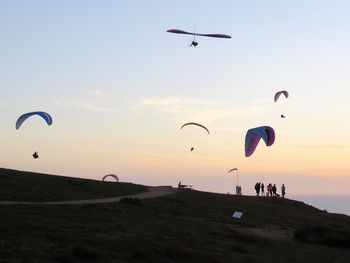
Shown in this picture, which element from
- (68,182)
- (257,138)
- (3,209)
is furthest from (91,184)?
(3,209)

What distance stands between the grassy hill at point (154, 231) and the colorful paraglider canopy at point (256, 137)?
5.16m

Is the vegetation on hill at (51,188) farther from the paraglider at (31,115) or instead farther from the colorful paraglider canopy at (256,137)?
the colorful paraglider canopy at (256,137)

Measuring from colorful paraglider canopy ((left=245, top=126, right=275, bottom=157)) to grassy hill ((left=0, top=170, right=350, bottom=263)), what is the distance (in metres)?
5.16

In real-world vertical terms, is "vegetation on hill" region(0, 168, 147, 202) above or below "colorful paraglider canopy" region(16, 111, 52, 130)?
below

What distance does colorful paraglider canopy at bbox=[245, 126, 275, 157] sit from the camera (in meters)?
45.9

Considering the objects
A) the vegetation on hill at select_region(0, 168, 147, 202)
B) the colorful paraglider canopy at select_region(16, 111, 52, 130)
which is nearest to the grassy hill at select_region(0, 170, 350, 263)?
the vegetation on hill at select_region(0, 168, 147, 202)

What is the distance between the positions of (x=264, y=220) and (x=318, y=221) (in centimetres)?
782

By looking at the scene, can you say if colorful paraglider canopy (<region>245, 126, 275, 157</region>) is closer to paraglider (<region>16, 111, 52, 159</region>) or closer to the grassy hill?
the grassy hill

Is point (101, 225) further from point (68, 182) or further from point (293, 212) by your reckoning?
point (293, 212)

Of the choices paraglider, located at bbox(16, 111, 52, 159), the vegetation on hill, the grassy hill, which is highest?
paraglider, located at bbox(16, 111, 52, 159)

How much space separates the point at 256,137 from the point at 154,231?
729 inches

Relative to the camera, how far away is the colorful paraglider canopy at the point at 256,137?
45.9 meters

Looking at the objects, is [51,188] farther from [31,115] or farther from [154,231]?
[154,231]

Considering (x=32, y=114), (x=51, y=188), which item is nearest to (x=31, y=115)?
(x=32, y=114)
